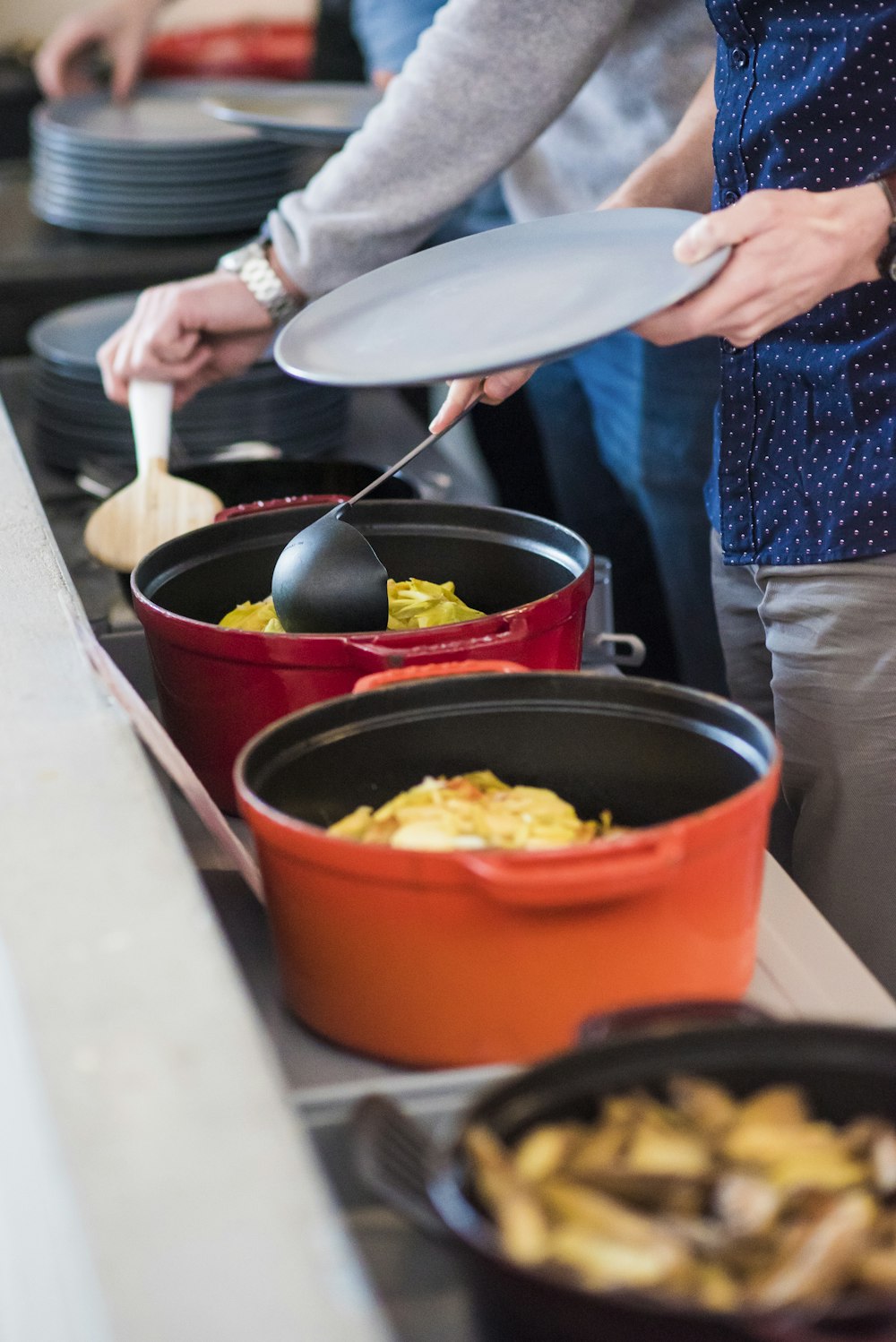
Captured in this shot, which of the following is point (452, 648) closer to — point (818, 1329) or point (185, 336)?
point (818, 1329)

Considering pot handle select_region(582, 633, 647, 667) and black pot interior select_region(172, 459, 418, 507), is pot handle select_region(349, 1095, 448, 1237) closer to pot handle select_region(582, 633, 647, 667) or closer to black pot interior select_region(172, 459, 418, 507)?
pot handle select_region(582, 633, 647, 667)

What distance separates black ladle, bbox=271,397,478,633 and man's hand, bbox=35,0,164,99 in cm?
189

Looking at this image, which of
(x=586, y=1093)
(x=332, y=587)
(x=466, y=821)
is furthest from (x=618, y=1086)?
(x=332, y=587)

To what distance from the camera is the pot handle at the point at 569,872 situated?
690 mm

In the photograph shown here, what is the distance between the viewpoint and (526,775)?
3.08 feet

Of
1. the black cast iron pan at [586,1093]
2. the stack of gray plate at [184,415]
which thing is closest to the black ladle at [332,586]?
the black cast iron pan at [586,1093]

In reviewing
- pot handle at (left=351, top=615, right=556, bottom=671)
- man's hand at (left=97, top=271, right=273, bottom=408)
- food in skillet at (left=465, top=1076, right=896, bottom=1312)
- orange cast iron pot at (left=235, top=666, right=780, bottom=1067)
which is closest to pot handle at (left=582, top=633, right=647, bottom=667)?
pot handle at (left=351, top=615, right=556, bottom=671)

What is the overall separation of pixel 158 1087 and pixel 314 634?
428 mm

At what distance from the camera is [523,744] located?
0.93 meters

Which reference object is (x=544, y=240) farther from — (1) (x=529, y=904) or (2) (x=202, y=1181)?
(2) (x=202, y=1181)

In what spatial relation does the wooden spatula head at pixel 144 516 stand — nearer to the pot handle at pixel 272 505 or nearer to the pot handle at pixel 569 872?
the pot handle at pixel 272 505

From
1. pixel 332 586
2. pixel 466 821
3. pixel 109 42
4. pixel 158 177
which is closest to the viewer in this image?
pixel 466 821

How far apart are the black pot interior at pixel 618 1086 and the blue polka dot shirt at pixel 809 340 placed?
0.71 meters

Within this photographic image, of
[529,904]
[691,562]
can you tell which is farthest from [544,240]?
[691,562]
